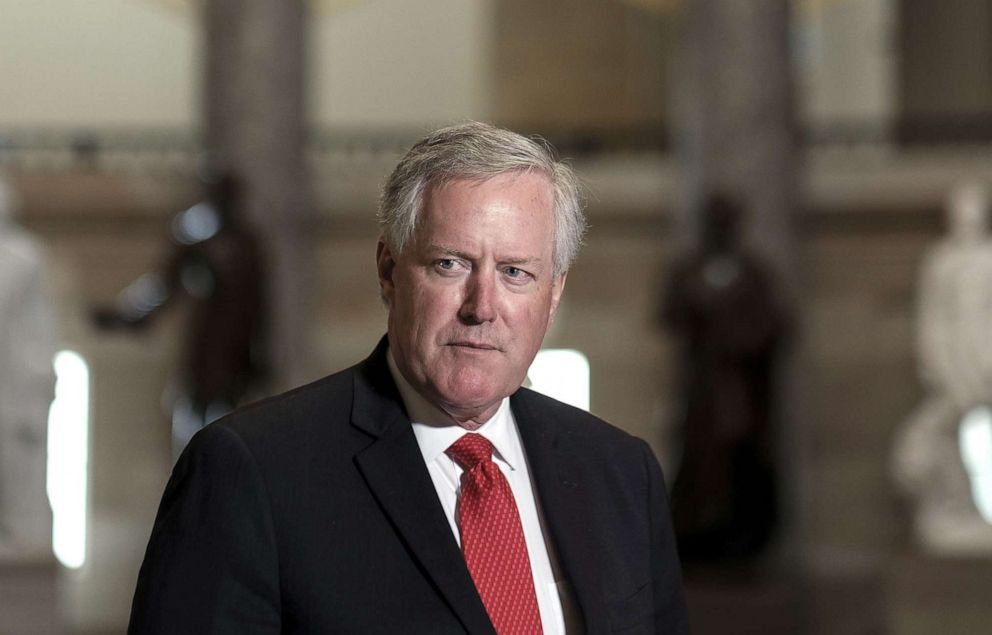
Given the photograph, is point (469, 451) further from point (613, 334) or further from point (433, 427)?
point (613, 334)

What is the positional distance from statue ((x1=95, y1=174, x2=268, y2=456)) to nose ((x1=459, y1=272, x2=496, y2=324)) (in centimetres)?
855

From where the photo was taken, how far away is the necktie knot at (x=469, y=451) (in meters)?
2.07

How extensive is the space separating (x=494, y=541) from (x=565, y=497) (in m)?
0.15

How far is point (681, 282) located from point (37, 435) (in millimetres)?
4106

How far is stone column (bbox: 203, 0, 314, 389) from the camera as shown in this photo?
39.0 ft

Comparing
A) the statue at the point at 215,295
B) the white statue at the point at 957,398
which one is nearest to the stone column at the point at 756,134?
the white statue at the point at 957,398

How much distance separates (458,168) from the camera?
192cm

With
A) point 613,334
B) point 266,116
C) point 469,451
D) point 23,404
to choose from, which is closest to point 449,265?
point 469,451

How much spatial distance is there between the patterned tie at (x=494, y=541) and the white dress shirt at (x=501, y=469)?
1cm

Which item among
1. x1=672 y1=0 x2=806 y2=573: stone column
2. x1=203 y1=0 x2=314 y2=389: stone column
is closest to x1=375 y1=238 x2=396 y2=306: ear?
x1=672 y1=0 x2=806 y2=573: stone column

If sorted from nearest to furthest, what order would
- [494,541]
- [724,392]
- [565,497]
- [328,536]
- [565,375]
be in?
[328,536] → [494,541] → [565,497] → [724,392] → [565,375]

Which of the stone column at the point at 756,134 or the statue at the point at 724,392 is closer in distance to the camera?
the statue at the point at 724,392

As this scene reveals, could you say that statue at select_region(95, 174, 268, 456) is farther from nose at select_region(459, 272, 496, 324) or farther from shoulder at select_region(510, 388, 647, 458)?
nose at select_region(459, 272, 496, 324)

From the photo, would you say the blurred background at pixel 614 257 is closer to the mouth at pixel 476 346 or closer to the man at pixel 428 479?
the man at pixel 428 479
